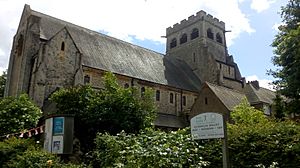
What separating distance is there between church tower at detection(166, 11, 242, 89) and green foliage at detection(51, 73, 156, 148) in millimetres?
22790

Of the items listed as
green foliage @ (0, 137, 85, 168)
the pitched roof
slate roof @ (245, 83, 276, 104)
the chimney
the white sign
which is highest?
the chimney

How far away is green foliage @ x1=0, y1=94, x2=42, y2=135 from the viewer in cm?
1959

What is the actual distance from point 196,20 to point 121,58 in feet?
61.3

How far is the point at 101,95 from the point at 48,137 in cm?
541

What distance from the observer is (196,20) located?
47344 millimetres

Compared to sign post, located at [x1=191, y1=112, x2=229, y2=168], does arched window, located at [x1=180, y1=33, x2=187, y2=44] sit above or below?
above

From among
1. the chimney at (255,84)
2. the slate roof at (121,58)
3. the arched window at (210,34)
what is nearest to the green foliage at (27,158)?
the slate roof at (121,58)

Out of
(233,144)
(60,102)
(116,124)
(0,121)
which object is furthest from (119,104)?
(233,144)

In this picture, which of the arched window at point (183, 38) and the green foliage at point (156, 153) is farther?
the arched window at point (183, 38)

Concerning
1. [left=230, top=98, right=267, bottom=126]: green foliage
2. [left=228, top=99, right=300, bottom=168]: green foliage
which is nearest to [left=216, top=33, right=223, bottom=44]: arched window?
[left=230, top=98, right=267, bottom=126]: green foliage

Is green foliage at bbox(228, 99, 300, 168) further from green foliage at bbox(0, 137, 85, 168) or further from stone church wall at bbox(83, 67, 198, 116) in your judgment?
stone church wall at bbox(83, 67, 198, 116)

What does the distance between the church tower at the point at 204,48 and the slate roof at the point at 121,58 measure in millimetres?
2447

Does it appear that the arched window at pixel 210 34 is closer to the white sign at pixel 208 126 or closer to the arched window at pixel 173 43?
the arched window at pixel 173 43

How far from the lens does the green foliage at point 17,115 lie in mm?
19594
